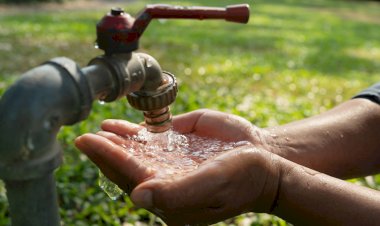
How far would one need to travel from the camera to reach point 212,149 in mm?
2057

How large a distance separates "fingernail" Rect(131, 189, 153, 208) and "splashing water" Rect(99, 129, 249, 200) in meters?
0.28

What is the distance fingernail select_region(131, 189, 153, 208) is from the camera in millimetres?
1451

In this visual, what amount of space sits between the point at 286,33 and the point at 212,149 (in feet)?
29.7

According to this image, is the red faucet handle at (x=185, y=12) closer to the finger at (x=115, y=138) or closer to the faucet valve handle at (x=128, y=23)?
the faucet valve handle at (x=128, y=23)

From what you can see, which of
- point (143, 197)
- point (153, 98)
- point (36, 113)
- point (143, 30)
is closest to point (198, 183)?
point (143, 197)

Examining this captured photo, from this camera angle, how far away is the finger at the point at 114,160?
1.62 m

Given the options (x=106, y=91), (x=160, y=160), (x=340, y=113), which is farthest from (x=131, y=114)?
(x=106, y=91)

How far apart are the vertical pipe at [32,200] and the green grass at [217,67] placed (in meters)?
1.58

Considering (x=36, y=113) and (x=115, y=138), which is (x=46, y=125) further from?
(x=115, y=138)

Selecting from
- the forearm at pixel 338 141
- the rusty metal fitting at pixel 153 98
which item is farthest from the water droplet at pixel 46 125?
the forearm at pixel 338 141

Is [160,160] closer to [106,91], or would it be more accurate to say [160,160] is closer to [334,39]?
[106,91]

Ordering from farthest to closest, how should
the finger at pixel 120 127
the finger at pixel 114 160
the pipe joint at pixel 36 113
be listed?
1. the finger at pixel 120 127
2. the finger at pixel 114 160
3. the pipe joint at pixel 36 113

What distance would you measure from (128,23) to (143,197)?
1.60ft

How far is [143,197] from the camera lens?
145 cm
